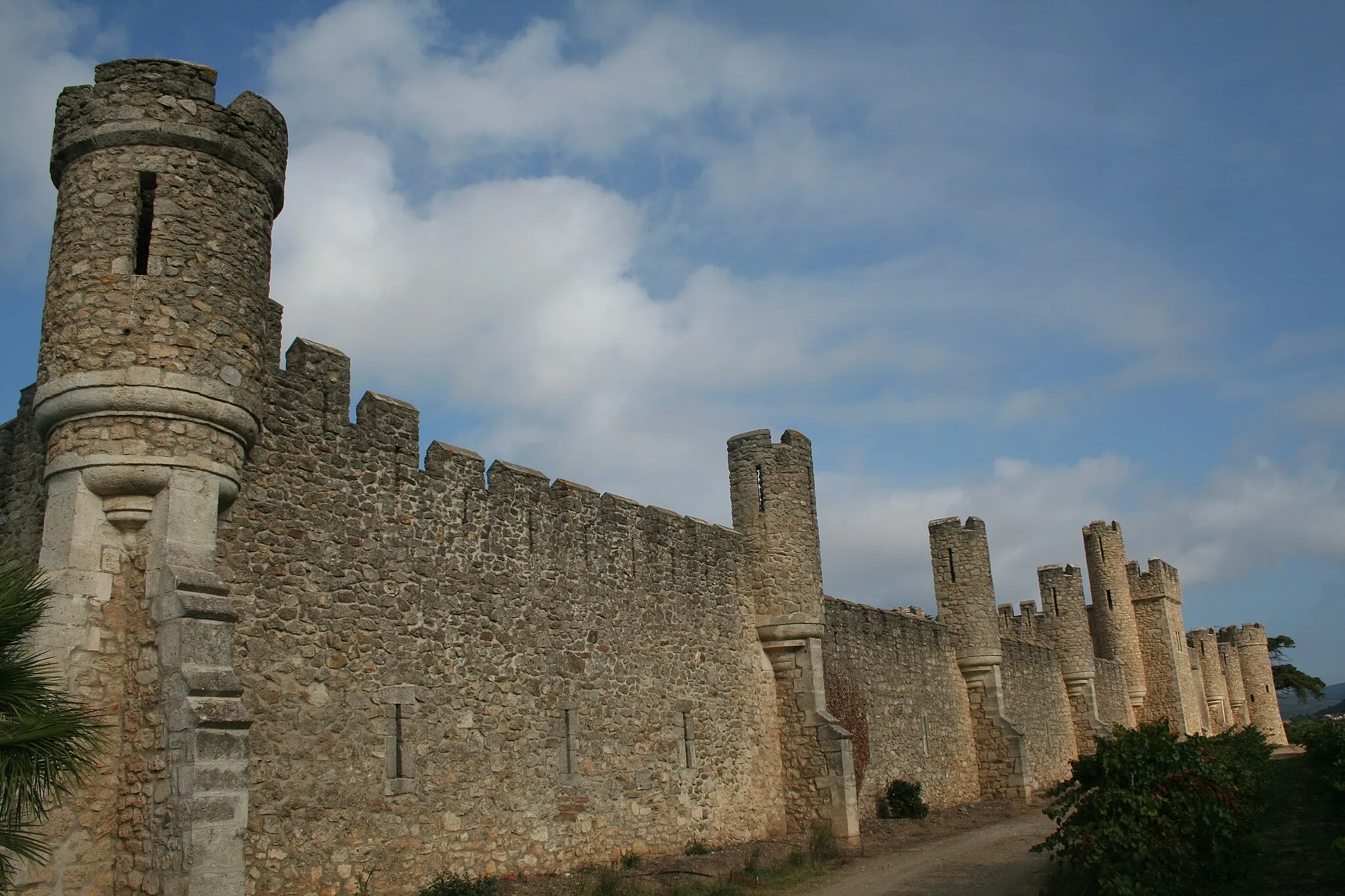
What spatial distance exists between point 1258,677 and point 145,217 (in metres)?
63.8

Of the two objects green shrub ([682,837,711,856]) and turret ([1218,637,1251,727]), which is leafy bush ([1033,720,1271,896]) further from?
turret ([1218,637,1251,727])

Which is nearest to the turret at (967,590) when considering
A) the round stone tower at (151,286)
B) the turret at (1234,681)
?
the round stone tower at (151,286)

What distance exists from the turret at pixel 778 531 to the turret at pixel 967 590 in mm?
9013

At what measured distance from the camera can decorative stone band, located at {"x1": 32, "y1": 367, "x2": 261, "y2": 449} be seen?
9.27 m

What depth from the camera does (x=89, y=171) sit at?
1007 cm

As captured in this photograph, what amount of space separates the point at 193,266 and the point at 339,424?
2620 millimetres

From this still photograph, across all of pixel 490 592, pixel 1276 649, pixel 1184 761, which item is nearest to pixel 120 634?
pixel 490 592

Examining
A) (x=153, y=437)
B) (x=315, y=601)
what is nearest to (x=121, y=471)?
(x=153, y=437)

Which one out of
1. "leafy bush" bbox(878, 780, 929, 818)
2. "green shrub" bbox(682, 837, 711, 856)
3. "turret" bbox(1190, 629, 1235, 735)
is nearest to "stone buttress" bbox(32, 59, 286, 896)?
"green shrub" bbox(682, 837, 711, 856)

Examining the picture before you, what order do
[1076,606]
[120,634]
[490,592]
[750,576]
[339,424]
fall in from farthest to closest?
[1076,606] → [750,576] → [490,592] → [339,424] → [120,634]

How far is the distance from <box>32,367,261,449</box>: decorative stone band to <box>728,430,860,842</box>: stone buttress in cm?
1141

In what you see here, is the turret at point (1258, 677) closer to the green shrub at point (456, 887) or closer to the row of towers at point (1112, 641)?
the row of towers at point (1112, 641)

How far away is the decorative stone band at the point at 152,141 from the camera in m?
10.0

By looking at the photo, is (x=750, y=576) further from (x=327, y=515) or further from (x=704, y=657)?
(x=327, y=515)
